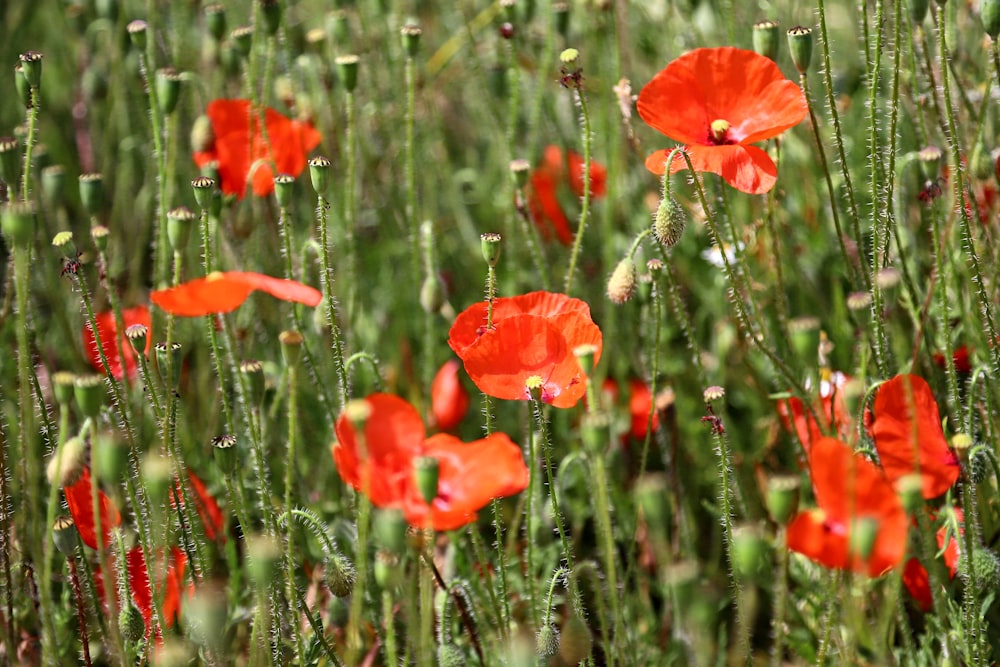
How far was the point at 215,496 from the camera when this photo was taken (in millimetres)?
2426

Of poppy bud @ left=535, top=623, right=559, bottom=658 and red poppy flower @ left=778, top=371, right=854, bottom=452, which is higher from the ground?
red poppy flower @ left=778, top=371, right=854, bottom=452

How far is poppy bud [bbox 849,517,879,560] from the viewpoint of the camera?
1.24m

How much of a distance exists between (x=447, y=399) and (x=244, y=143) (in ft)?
2.29

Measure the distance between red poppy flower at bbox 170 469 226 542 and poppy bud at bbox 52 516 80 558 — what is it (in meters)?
0.32

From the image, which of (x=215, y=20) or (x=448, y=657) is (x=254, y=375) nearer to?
(x=448, y=657)

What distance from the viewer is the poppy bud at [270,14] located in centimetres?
232

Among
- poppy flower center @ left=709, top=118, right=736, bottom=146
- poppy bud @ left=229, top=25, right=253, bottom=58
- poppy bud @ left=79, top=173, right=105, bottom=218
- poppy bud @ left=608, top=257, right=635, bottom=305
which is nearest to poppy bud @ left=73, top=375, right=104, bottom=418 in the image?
poppy bud @ left=79, top=173, right=105, bottom=218

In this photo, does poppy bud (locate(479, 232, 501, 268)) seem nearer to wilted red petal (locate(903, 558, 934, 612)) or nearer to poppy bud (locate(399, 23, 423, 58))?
poppy bud (locate(399, 23, 423, 58))

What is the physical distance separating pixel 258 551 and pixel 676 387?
1379mm

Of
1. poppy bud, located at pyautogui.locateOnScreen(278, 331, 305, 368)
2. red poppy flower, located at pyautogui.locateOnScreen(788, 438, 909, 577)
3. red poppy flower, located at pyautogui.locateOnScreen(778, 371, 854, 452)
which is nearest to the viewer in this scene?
red poppy flower, located at pyautogui.locateOnScreen(788, 438, 909, 577)

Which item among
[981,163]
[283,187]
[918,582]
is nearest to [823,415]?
[918,582]

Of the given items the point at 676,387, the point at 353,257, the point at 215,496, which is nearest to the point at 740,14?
the point at 676,387

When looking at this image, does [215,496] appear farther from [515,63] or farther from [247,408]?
[515,63]

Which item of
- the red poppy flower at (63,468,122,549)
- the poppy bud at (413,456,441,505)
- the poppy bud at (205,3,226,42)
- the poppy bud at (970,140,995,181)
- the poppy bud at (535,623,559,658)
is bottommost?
the poppy bud at (535,623,559,658)
